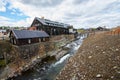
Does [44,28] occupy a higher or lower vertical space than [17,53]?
higher

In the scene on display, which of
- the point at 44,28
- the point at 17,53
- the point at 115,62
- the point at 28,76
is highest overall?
the point at 44,28

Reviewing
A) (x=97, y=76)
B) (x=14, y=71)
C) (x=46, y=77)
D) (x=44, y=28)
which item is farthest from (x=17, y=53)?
(x=44, y=28)

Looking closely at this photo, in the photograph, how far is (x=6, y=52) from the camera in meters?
22.5

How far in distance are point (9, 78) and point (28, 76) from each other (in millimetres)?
2304

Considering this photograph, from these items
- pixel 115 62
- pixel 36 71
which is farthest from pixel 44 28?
pixel 115 62

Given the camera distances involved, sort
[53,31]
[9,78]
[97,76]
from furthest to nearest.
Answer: [53,31], [9,78], [97,76]

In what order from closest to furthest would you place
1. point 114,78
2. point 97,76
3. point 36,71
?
point 114,78
point 97,76
point 36,71

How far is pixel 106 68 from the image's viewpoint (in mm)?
9773

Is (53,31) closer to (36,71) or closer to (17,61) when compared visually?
(17,61)

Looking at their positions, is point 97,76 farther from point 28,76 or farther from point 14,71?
point 14,71

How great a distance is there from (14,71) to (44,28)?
3571 cm

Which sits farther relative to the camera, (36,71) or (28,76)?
(36,71)

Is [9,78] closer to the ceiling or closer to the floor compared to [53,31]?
closer to the floor

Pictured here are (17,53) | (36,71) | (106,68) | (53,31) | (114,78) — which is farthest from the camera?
(53,31)
